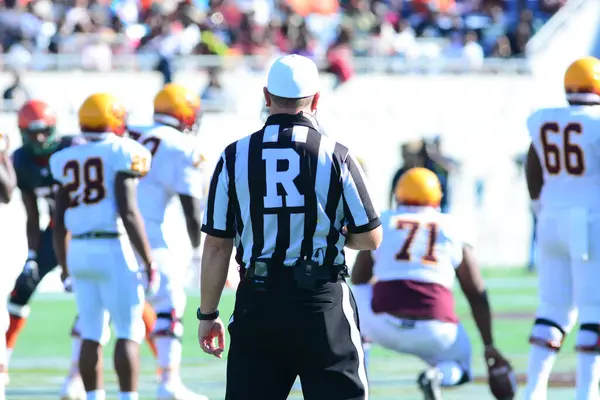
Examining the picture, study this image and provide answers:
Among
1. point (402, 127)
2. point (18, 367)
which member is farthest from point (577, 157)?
point (402, 127)

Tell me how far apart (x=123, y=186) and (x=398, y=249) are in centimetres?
157

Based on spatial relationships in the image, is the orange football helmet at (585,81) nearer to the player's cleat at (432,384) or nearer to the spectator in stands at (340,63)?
the player's cleat at (432,384)

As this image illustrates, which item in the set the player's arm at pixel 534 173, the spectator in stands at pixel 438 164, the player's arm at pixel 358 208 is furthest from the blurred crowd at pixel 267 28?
the player's arm at pixel 358 208

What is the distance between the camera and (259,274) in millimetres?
5176

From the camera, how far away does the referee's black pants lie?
5141 millimetres

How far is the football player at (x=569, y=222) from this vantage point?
24.4 ft

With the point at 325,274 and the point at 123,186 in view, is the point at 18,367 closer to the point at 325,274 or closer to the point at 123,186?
A: the point at 123,186

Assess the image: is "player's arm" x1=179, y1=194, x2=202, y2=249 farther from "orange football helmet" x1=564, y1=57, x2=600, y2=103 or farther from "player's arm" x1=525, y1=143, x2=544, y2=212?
"orange football helmet" x1=564, y1=57, x2=600, y2=103

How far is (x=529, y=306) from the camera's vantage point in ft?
49.8

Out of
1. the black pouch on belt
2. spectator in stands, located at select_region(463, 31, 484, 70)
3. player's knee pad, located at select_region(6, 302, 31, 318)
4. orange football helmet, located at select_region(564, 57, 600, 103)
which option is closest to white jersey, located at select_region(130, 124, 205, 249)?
player's knee pad, located at select_region(6, 302, 31, 318)

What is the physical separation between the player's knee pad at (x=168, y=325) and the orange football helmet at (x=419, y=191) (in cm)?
165

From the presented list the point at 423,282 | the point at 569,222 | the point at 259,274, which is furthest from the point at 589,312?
the point at 259,274

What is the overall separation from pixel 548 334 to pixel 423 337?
711 mm

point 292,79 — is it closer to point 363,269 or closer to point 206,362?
point 363,269
